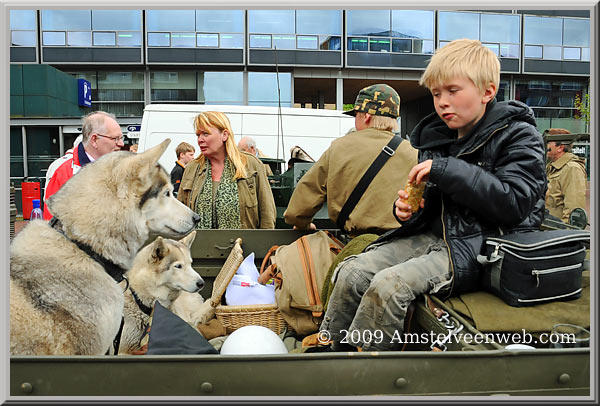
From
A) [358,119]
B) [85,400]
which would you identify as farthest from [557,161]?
[85,400]

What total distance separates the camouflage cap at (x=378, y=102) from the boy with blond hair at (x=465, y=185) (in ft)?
3.51

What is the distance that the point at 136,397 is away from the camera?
1.59 metres

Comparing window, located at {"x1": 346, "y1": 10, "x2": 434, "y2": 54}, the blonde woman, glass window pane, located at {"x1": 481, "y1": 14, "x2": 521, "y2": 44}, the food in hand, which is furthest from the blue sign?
the food in hand

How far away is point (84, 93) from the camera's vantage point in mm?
17891

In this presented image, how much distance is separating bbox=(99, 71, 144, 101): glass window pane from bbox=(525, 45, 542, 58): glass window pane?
56.2 ft

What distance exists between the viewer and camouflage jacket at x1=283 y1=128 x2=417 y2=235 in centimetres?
301

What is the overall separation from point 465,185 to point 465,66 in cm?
51

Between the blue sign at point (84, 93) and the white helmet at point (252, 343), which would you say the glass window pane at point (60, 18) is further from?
the blue sign at point (84, 93)


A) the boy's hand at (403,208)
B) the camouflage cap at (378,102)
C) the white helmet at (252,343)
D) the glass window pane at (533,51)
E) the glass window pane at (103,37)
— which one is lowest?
the white helmet at (252,343)

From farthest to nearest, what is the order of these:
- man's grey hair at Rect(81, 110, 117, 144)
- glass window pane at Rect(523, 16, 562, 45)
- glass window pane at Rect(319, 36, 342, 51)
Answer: glass window pane at Rect(319, 36, 342, 51) < man's grey hair at Rect(81, 110, 117, 144) < glass window pane at Rect(523, 16, 562, 45)

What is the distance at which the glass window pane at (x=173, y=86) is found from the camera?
18.5 m

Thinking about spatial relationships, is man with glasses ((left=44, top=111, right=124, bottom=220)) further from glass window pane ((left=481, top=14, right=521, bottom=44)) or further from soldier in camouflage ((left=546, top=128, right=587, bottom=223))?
soldier in camouflage ((left=546, top=128, right=587, bottom=223))

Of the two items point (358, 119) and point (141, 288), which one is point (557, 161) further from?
point (141, 288)

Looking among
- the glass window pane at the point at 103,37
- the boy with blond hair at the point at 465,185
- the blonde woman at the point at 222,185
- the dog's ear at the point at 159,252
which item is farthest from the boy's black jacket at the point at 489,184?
the glass window pane at the point at 103,37
